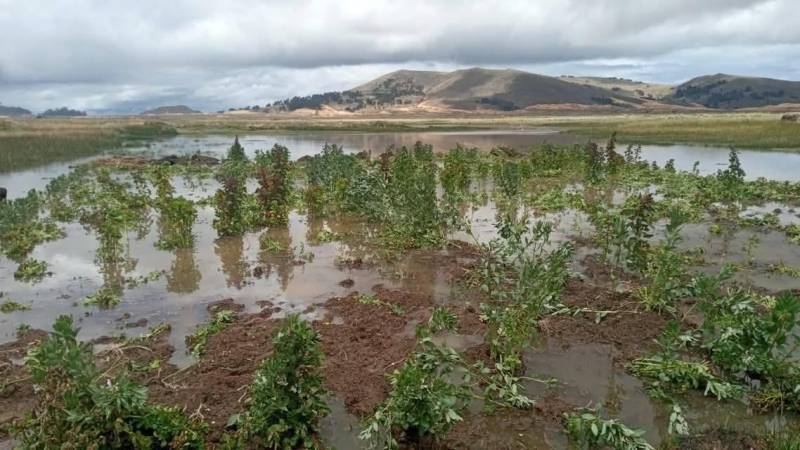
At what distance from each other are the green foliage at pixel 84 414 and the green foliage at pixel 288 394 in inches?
25.3

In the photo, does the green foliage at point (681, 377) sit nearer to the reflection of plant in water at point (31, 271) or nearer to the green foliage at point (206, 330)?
the green foliage at point (206, 330)

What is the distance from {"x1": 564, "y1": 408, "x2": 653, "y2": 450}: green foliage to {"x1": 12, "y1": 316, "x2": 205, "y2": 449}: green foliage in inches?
143

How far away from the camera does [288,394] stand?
5406 millimetres

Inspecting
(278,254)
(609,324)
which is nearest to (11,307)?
(278,254)

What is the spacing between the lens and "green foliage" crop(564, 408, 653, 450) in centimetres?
497

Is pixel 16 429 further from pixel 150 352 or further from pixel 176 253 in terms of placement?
pixel 176 253

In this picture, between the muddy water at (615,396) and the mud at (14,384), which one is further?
the mud at (14,384)

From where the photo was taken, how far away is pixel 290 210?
17781mm

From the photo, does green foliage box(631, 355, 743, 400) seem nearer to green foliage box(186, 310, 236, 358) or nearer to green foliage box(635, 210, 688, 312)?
green foliage box(635, 210, 688, 312)

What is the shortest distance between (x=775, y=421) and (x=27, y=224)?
17.1 metres

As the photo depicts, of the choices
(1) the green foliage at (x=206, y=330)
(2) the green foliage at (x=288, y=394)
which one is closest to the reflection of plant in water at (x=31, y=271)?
(1) the green foliage at (x=206, y=330)

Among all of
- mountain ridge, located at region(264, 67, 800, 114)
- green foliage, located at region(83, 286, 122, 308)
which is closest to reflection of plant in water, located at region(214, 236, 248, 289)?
green foliage, located at region(83, 286, 122, 308)

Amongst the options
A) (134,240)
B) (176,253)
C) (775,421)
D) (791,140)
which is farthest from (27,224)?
(791,140)

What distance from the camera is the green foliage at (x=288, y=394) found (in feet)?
17.4
